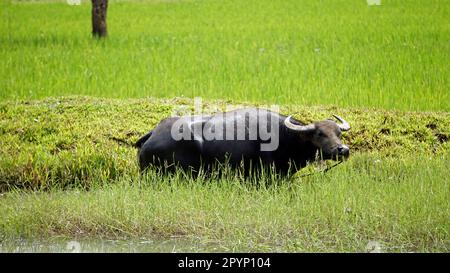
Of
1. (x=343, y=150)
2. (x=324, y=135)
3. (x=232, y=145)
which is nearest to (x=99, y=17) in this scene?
(x=232, y=145)

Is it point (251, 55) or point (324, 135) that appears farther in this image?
point (251, 55)

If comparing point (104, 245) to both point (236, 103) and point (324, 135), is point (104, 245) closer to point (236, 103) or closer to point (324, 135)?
point (324, 135)

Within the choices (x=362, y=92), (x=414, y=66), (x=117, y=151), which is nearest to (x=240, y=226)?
(x=117, y=151)

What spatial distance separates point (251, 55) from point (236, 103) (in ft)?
8.78

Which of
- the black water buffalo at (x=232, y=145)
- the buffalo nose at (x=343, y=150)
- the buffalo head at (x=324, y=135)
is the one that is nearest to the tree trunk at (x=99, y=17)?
the black water buffalo at (x=232, y=145)

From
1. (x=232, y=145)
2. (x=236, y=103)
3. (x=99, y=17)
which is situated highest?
(x=99, y=17)

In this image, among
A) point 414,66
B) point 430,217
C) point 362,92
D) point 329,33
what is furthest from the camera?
point 329,33

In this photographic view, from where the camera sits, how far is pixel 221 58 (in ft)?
35.9

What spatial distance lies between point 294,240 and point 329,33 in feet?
24.3

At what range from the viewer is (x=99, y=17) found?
1283 cm

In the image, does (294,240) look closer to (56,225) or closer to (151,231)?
(151,231)

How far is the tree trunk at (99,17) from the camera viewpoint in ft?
41.6

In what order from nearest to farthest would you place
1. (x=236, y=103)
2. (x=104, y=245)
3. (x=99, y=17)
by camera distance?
1. (x=104, y=245)
2. (x=236, y=103)
3. (x=99, y=17)
